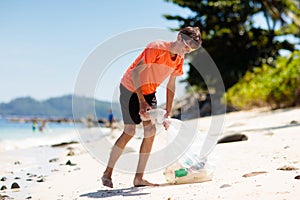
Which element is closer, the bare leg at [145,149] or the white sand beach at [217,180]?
the white sand beach at [217,180]

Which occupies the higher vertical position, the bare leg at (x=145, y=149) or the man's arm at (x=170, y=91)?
the man's arm at (x=170, y=91)

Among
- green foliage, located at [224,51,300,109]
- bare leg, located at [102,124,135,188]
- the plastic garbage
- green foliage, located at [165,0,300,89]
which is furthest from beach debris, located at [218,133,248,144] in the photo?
green foliage, located at [165,0,300,89]

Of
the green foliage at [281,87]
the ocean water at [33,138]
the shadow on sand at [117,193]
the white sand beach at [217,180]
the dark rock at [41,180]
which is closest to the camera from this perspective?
the white sand beach at [217,180]

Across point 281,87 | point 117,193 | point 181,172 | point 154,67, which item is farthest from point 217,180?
point 281,87

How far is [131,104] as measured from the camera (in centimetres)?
362

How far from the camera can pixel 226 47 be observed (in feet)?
75.6

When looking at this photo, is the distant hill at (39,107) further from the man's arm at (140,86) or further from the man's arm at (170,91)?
the man's arm at (140,86)

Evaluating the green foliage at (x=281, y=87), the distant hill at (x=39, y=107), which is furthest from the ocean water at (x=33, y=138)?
the distant hill at (x=39, y=107)

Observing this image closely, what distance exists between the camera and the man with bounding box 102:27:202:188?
11.3 feet

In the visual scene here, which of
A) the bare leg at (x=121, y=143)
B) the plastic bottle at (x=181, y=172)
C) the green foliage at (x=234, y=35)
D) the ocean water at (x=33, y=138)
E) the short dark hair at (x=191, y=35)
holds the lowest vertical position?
the ocean water at (x=33, y=138)

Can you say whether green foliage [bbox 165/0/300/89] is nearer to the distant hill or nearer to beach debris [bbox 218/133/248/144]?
beach debris [bbox 218/133/248/144]

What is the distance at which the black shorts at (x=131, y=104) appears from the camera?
3613 mm

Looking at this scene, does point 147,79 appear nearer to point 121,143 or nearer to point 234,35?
point 121,143

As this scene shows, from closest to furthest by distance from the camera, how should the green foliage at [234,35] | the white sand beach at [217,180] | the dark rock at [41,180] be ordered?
the white sand beach at [217,180] → the dark rock at [41,180] → the green foliage at [234,35]
